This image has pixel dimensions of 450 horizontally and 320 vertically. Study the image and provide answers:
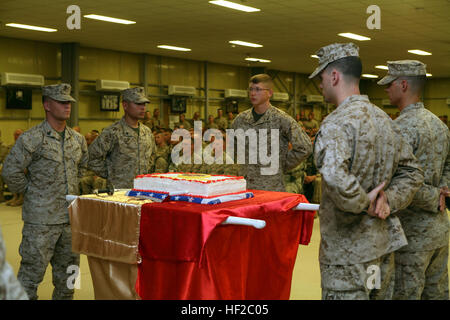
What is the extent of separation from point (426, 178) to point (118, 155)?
2527mm

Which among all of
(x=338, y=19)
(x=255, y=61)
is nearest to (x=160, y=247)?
(x=338, y=19)

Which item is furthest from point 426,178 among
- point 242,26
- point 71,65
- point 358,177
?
point 71,65

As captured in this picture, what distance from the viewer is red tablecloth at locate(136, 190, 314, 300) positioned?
260cm

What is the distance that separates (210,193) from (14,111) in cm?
1096

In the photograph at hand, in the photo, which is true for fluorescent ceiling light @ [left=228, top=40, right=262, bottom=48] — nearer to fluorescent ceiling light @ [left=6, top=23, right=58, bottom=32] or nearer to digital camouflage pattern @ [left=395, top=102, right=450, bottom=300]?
fluorescent ceiling light @ [left=6, top=23, right=58, bottom=32]

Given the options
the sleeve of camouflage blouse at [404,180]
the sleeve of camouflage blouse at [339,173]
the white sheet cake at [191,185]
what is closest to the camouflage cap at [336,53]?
the sleeve of camouflage blouse at [339,173]

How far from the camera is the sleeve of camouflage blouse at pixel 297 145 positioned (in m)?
4.40

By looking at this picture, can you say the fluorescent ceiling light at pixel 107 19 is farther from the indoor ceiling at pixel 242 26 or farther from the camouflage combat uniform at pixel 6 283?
the camouflage combat uniform at pixel 6 283

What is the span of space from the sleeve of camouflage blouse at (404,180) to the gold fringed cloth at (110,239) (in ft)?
4.19

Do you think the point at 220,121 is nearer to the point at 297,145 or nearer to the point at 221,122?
the point at 221,122

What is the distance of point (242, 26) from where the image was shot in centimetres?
1096

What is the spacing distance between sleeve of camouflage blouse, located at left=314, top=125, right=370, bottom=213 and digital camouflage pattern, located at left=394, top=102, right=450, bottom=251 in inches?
37.9

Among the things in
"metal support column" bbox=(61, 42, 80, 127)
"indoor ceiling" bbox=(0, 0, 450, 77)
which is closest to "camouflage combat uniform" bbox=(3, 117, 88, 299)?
"indoor ceiling" bbox=(0, 0, 450, 77)
